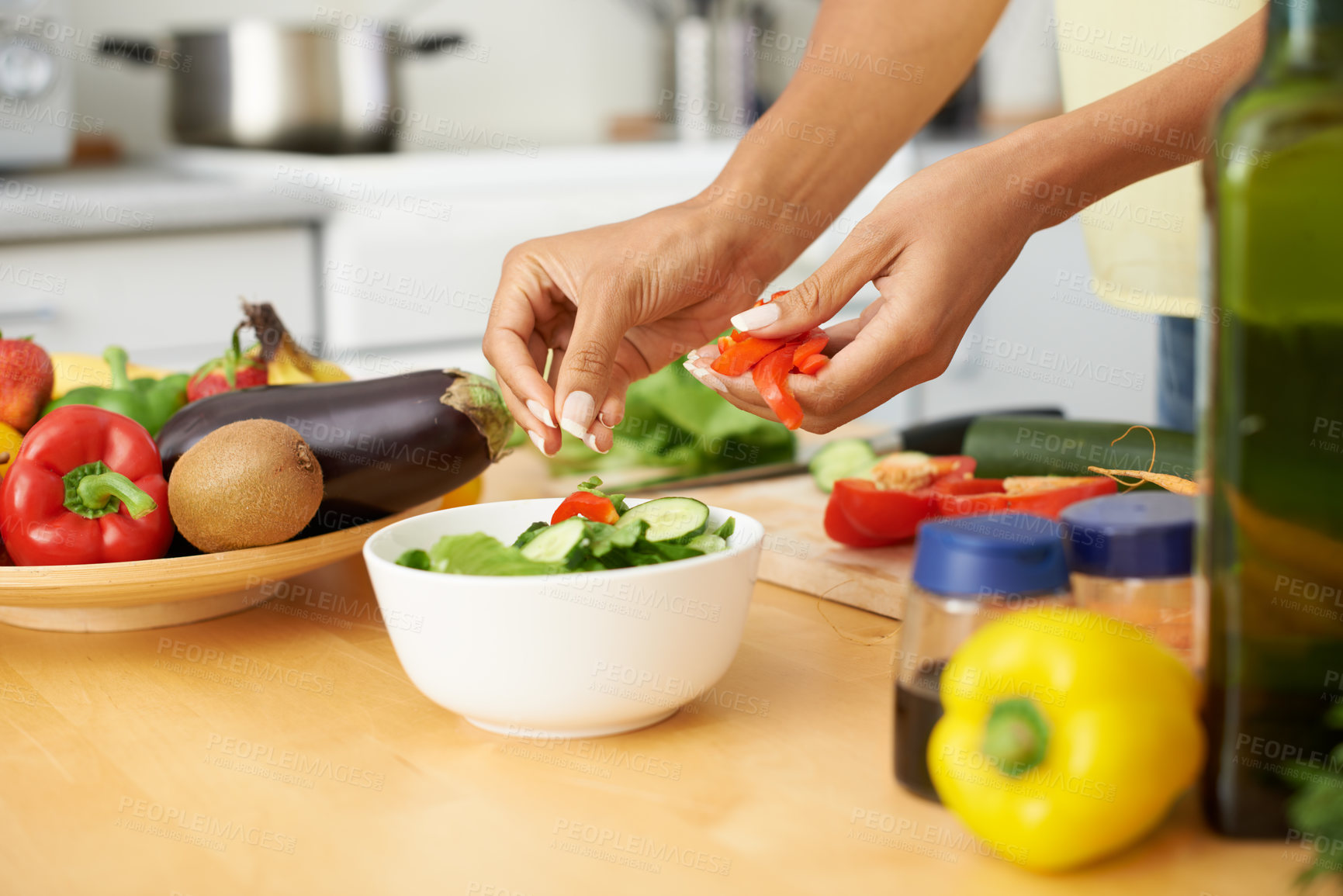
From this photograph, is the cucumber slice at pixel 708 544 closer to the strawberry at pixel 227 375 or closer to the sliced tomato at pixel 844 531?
the sliced tomato at pixel 844 531

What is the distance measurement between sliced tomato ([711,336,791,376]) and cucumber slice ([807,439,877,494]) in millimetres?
253

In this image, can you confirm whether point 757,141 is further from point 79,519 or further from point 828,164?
point 79,519

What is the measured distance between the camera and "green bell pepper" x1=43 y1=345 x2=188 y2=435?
3.44 feet

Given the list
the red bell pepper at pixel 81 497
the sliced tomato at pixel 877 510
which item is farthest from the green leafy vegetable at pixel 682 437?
the red bell pepper at pixel 81 497

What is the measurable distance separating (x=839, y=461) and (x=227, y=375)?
1.94 ft

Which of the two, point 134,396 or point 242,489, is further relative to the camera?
point 134,396

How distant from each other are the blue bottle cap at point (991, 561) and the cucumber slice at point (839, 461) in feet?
1.98

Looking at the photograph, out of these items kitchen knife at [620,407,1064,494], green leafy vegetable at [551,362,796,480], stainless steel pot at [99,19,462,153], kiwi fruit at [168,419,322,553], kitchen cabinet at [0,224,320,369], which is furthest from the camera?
stainless steel pot at [99,19,462,153]

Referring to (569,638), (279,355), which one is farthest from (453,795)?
(279,355)

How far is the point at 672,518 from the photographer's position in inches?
29.5

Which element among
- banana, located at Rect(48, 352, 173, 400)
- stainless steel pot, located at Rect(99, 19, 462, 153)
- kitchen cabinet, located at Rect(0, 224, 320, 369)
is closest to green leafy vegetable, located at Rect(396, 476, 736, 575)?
banana, located at Rect(48, 352, 173, 400)

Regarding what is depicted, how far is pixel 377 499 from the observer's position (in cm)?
96

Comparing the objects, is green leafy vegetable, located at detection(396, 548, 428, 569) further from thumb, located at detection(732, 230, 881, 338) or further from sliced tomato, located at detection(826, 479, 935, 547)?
sliced tomato, located at detection(826, 479, 935, 547)

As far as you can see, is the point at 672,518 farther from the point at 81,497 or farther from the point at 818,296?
the point at 81,497
